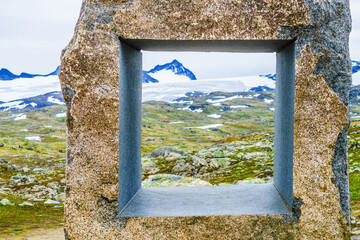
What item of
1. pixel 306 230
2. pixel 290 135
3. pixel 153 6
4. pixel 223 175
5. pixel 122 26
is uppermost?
pixel 153 6

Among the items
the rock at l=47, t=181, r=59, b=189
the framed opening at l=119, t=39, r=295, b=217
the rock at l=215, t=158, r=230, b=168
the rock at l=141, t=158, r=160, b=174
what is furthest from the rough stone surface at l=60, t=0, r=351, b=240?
the rock at l=141, t=158, r=160, b=174

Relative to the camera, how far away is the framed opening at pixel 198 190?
4.68 meters

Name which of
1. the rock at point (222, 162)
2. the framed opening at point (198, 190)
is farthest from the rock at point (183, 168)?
the framed opening at point (198, 190)

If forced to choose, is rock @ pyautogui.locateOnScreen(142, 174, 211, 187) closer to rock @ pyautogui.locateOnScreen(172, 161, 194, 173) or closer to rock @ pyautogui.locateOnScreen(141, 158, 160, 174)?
rock @ pyautogui.locateOnScreen(172, 161, 194, 173)

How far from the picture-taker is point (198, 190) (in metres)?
6.30

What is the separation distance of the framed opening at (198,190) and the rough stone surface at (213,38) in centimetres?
18

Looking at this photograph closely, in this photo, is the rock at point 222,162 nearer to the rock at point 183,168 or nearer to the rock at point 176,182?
the rock at point 183,168

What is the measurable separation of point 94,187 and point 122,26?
226 cm

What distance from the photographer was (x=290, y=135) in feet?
15.5

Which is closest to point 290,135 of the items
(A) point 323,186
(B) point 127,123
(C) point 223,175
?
(A) point 323,186

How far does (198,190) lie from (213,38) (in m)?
3.12

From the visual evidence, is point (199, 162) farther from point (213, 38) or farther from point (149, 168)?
point (213, 38)

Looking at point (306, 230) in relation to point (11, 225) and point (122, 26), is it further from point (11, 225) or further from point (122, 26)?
point (11, 225)

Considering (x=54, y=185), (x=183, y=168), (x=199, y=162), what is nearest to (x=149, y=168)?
(x=183, y=168)
